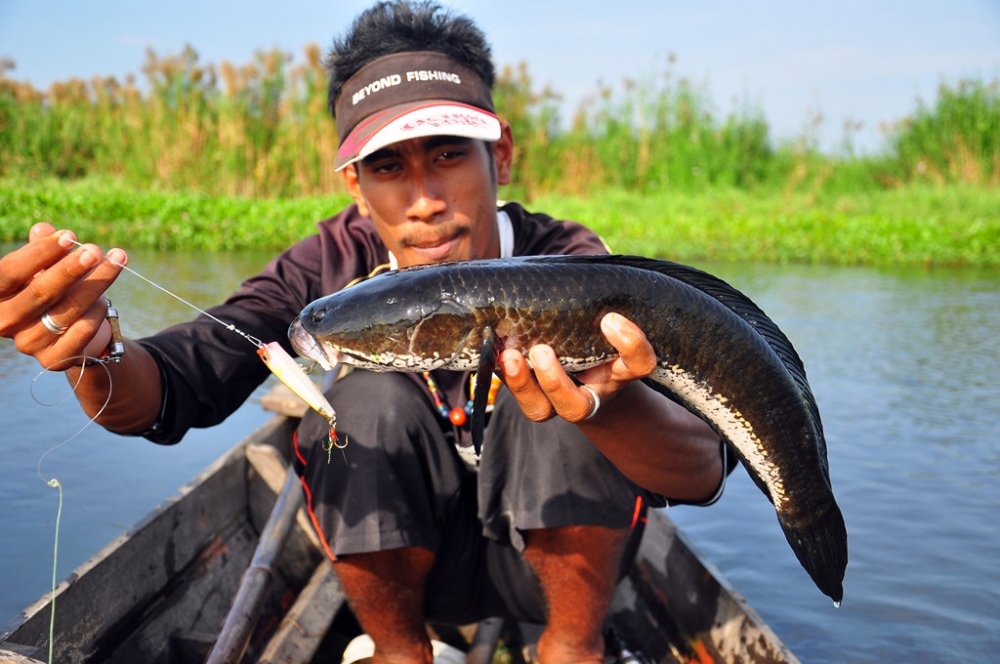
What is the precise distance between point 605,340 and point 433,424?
0.79 metres

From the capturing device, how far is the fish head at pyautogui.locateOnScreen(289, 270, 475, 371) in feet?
6.31

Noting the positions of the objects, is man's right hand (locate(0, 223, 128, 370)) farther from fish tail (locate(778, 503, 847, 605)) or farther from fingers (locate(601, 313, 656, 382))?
fish tail (locate(778, 503, 847, 605))

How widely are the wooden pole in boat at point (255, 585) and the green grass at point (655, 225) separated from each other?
8612 millimetres

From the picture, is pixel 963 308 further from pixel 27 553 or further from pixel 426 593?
pixel 27 553

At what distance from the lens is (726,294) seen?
217 centimetres

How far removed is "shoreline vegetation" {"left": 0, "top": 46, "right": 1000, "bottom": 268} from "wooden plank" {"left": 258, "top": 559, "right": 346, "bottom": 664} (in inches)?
348

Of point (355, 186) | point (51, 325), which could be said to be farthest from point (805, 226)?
point (51, 325)

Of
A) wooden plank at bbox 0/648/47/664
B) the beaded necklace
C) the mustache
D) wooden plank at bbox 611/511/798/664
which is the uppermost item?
the mustache

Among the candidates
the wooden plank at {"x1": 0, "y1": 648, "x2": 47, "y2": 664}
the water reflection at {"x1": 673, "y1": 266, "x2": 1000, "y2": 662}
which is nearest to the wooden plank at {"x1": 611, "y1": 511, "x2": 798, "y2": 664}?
the water reflection at {"x1": 673, "y1": 266, "x2": 1000, "y2": 662}

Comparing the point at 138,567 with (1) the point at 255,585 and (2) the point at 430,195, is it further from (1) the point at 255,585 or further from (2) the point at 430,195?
→ (2) the point at 430,195

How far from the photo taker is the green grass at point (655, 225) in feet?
39.1

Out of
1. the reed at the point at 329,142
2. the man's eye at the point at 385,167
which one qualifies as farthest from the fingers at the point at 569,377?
the reed at the point at 329,142

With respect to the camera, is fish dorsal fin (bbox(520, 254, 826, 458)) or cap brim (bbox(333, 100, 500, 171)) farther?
cap brim (bbox(333, 100, 500, 171))

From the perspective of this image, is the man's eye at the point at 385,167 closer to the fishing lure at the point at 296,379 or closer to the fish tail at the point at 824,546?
the fishing lure at the point at 296,379
